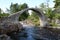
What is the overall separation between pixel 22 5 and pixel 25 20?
22.9ft

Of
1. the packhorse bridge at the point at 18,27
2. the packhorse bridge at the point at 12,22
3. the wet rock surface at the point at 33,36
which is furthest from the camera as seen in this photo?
the packhorse bridge at the point at 12,22

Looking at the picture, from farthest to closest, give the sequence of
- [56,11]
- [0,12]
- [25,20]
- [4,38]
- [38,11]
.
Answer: [25,20], [0,12], [56,11], [38,11], [4,38]

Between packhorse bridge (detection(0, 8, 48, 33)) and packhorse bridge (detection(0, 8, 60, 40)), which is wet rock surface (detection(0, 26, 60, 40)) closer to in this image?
packhorse bridge (detection(0, 8, 60, 40))

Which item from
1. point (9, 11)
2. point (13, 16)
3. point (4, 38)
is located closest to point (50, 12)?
point (13, 16)

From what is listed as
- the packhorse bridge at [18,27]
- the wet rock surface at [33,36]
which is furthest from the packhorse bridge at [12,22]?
the wet rock surface at [33,36]

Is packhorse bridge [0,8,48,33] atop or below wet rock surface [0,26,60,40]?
atop

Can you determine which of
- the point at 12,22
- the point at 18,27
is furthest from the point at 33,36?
the point at 12,22

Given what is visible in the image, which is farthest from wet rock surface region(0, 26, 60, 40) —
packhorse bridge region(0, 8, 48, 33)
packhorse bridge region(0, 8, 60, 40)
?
packhorse bridge region(0, 8, 48, 33)

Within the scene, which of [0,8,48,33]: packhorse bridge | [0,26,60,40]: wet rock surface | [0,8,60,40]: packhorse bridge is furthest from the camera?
[0,8,48,33]: packhorse bridge

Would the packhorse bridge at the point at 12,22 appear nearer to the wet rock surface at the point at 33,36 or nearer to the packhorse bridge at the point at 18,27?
the packhorse bridge at the point at 18,27

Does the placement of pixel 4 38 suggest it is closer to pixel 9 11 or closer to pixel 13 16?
pixel 13 16

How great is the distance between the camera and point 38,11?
51125 millimetres

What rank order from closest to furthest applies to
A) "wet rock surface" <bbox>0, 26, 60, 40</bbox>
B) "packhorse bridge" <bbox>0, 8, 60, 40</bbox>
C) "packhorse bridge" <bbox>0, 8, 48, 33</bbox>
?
"wet rock surface" <bbox>0, 26, 60, 40</bbox>, "packhorse bridge" <bbox>0, 8, 60, 40</bbox>, "packhorse bridge" <bbox>0, 8, 48, 33</bbox>

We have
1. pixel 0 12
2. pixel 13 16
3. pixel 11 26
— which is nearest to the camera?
pixel 11 26
